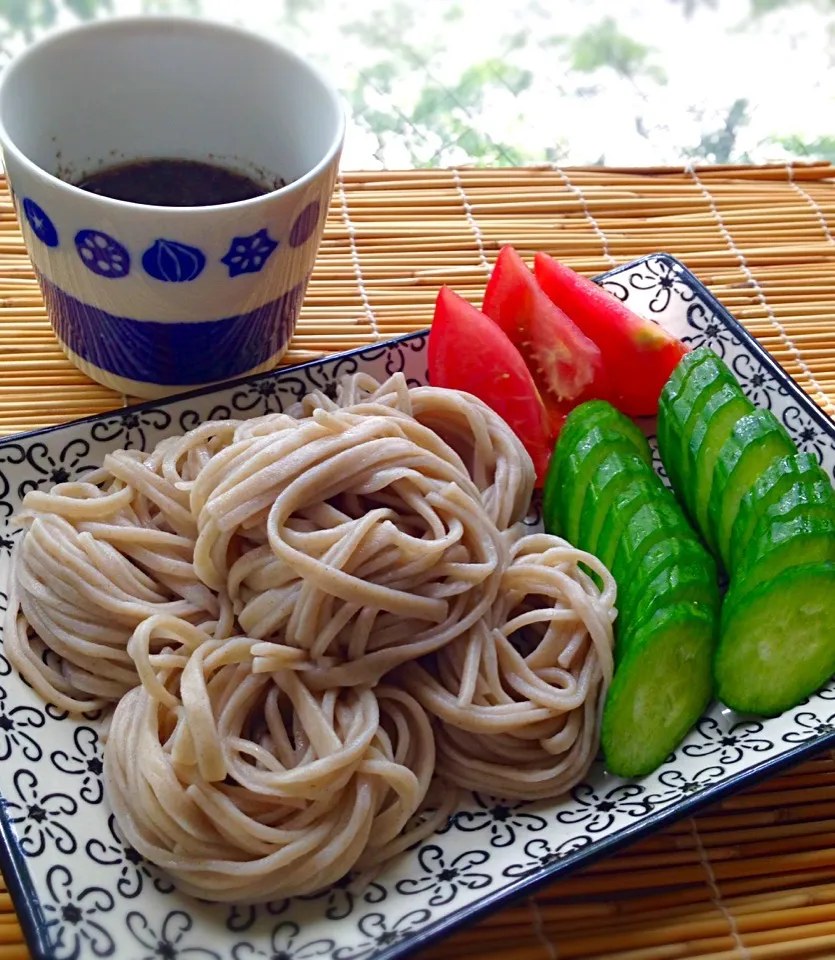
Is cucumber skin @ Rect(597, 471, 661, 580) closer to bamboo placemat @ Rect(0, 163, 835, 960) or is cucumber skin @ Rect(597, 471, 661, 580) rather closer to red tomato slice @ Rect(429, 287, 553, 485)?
red tomato slice @ Rect(429, 287, 553, 485)

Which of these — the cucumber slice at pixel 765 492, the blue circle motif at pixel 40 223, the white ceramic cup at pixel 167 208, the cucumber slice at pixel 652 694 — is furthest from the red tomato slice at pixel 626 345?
the blue circle motif at pixel 40 223

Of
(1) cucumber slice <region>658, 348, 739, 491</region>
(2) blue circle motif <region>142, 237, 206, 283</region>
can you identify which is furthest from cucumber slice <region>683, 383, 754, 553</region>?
(2) blue circle motif <region>142, 237, 206, 283</region>

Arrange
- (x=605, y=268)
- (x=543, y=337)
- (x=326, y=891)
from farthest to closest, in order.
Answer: (x=605, y=268), (x=543, y=337), (x=326, y=891)

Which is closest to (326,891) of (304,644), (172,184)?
(304,644)

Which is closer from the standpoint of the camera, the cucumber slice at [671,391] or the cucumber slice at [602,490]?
the cucumber slice at [602,490]

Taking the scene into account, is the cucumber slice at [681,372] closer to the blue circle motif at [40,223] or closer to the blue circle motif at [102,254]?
the blue circle motif at [102,254]

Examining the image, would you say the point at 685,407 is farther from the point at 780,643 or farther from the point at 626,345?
the point at 780,643
